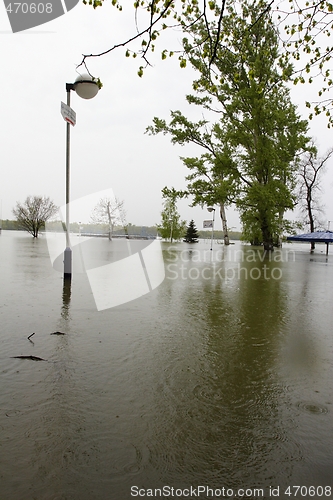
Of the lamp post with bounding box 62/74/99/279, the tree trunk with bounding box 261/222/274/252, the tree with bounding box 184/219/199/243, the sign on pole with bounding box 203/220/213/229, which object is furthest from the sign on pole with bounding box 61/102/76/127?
the tree with bounding box 184/219/199/243

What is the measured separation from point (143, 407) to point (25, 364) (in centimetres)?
141

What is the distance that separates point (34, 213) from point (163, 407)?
4794 centimetres

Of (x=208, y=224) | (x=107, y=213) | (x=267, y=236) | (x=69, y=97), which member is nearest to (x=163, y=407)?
(x=69, y=97)

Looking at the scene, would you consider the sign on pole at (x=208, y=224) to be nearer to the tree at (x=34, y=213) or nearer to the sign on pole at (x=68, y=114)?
the sign on pole at (x=68, y=114)

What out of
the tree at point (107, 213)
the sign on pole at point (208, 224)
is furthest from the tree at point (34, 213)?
the sign on pole at point (208, 224)

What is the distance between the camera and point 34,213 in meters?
45.6

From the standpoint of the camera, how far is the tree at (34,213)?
45562 mm

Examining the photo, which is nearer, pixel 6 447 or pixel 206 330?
pixel 6 447

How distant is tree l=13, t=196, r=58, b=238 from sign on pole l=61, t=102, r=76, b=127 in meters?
40.5

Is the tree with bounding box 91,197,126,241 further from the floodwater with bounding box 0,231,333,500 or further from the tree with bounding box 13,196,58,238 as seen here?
the floodwater with bounding box 0,231,333,500

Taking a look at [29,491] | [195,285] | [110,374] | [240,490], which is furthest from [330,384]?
[195,285]

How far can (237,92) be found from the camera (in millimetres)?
18062

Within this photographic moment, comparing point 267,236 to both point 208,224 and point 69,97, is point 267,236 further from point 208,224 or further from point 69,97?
point 69,97

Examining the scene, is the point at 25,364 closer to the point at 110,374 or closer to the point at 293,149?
the point at 110,374
